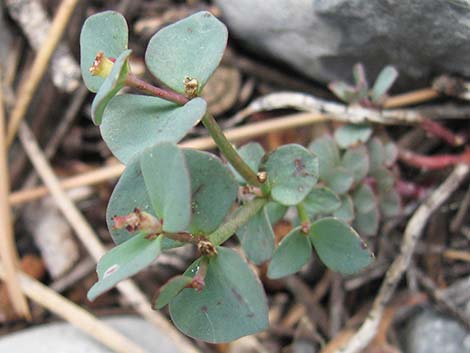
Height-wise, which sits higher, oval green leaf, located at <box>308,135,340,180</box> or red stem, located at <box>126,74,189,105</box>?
red stem, located at <box>126,74,189,105</box>

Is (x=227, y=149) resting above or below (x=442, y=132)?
above

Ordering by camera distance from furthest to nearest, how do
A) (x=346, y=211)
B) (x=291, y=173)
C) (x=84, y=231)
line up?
(x=84, y=231) < (x=346, y=211) < (x=291, y=173)

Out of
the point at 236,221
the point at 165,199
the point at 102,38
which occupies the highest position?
the point at 102,38

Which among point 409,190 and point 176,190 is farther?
point 409,190

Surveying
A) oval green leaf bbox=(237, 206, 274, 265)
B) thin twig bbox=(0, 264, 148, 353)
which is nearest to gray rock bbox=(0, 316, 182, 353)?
thin twig bbox=(0, 264, 148, 353)

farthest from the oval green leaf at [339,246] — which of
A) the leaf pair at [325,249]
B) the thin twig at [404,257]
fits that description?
the thin twig at [404,257]

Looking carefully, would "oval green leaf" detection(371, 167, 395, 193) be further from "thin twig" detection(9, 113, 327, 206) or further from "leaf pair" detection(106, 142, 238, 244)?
"leaf pair" detection(106, 142, 238, 244)

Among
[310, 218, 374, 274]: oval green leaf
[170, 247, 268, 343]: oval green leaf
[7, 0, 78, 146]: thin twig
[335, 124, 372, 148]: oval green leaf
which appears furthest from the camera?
[7, 0, 78, 146]: thin twig

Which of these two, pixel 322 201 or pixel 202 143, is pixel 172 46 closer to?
pixel 322 201

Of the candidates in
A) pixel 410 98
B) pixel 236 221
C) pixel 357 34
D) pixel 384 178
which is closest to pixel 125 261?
pixel 236 221
